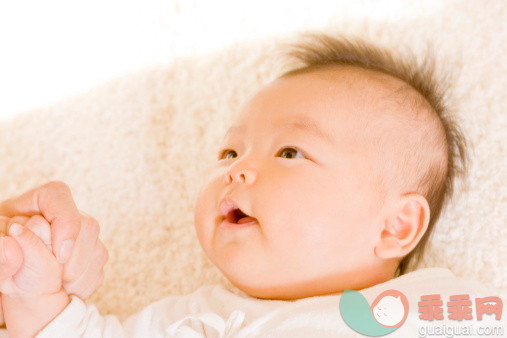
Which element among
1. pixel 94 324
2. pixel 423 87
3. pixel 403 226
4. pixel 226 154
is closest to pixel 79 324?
pixel 94 324

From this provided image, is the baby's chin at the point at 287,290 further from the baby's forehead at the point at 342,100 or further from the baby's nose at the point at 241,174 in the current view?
the baby's forehead at the point at 342,100

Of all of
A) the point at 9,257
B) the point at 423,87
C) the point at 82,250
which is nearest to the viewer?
the point at 9,257

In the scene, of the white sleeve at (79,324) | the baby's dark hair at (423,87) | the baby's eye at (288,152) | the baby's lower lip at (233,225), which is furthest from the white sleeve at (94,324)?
the baby's dark hair at (423,87)

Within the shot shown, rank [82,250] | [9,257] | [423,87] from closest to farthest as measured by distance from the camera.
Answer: [9,257] < [82,250] < [423,87]

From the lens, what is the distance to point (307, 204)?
36.3 inches

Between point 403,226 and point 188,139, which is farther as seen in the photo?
point 188,139

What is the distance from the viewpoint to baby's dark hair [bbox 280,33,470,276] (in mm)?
1072

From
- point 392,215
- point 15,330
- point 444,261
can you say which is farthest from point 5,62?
point 444,261

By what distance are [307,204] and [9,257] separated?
1.46ft

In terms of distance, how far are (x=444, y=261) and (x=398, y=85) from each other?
38cm

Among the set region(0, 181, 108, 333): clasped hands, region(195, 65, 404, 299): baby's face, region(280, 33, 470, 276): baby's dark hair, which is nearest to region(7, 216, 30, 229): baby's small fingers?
region(0, 181, 108, 333): clasped hands

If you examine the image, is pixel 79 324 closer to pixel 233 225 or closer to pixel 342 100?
pixel 233 225

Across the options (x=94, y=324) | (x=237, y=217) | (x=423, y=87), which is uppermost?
(x=423, y=87)

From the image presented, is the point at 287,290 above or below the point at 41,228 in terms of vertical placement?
below
